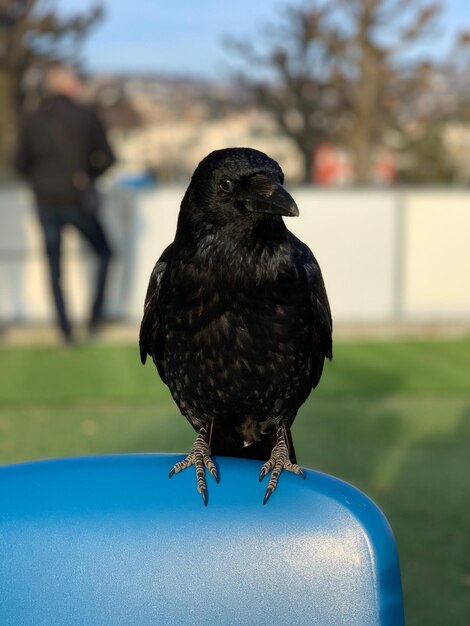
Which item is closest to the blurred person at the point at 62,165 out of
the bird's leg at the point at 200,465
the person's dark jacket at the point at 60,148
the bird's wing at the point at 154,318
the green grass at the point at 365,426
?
the person's dark jacket at the point at 60,148

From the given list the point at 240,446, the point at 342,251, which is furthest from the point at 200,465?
the point at 342,251

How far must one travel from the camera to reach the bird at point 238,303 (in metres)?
2.15

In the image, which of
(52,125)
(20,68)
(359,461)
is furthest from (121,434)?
(20,68)

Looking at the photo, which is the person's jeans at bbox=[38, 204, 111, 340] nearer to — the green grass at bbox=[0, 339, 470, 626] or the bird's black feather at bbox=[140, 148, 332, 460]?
the green grass at bbox=[0, 339, 470, 626]

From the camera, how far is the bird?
2.15 meters

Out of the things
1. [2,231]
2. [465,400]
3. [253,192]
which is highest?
[253,192]

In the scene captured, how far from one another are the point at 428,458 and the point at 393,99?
26.9 metres

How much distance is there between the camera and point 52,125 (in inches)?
313

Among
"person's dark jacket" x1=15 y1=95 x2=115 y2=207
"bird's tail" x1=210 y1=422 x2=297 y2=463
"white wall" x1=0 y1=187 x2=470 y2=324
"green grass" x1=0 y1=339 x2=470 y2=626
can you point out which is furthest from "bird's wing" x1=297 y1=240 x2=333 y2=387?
"white wall" x1=0 y1=187 x2=470 y2=324

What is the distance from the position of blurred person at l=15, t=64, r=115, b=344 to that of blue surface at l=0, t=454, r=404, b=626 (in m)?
6.58

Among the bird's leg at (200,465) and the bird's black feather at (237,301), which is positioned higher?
the bird's black feather at (237,301)

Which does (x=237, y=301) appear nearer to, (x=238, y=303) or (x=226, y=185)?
(x=238, y=303)

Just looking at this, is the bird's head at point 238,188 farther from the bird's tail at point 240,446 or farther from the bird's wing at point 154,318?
the bird's tail at point 240,446

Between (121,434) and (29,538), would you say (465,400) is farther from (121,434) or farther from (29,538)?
(29,538)
